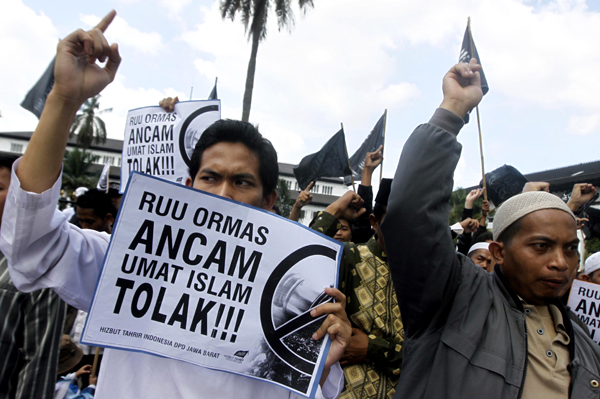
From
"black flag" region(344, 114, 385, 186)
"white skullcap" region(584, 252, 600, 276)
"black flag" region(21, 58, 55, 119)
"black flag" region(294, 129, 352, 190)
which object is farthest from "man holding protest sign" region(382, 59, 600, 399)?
"black flag" region(344, 114, 385, 186)

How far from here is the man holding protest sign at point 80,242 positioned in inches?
48.5

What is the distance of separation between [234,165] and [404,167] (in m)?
0.69

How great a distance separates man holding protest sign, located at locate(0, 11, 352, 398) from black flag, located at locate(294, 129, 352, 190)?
5149mm

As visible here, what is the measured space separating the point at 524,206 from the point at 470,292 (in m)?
0.46

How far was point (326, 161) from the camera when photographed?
692 cm

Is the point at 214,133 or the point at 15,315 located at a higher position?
the point at 214,133

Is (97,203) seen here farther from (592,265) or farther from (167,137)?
(592,265)

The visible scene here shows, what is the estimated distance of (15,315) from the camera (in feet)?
6.29

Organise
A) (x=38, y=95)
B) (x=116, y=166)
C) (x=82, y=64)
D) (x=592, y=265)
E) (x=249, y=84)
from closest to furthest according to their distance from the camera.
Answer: (x=82, y=64), (x=38, y=95), (x=592, y=265), (x=249, y=84), (x=116, y=166)

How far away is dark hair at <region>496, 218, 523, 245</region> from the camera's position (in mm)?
1800

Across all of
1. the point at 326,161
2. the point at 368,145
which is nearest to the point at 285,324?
the point at 326,161

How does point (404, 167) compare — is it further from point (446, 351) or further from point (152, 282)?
point (152, 282)

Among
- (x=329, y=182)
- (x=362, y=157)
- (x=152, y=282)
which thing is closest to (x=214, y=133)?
(x=152, y=282)

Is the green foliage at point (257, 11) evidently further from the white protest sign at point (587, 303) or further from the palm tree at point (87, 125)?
the palm tree at point (87, 125)
